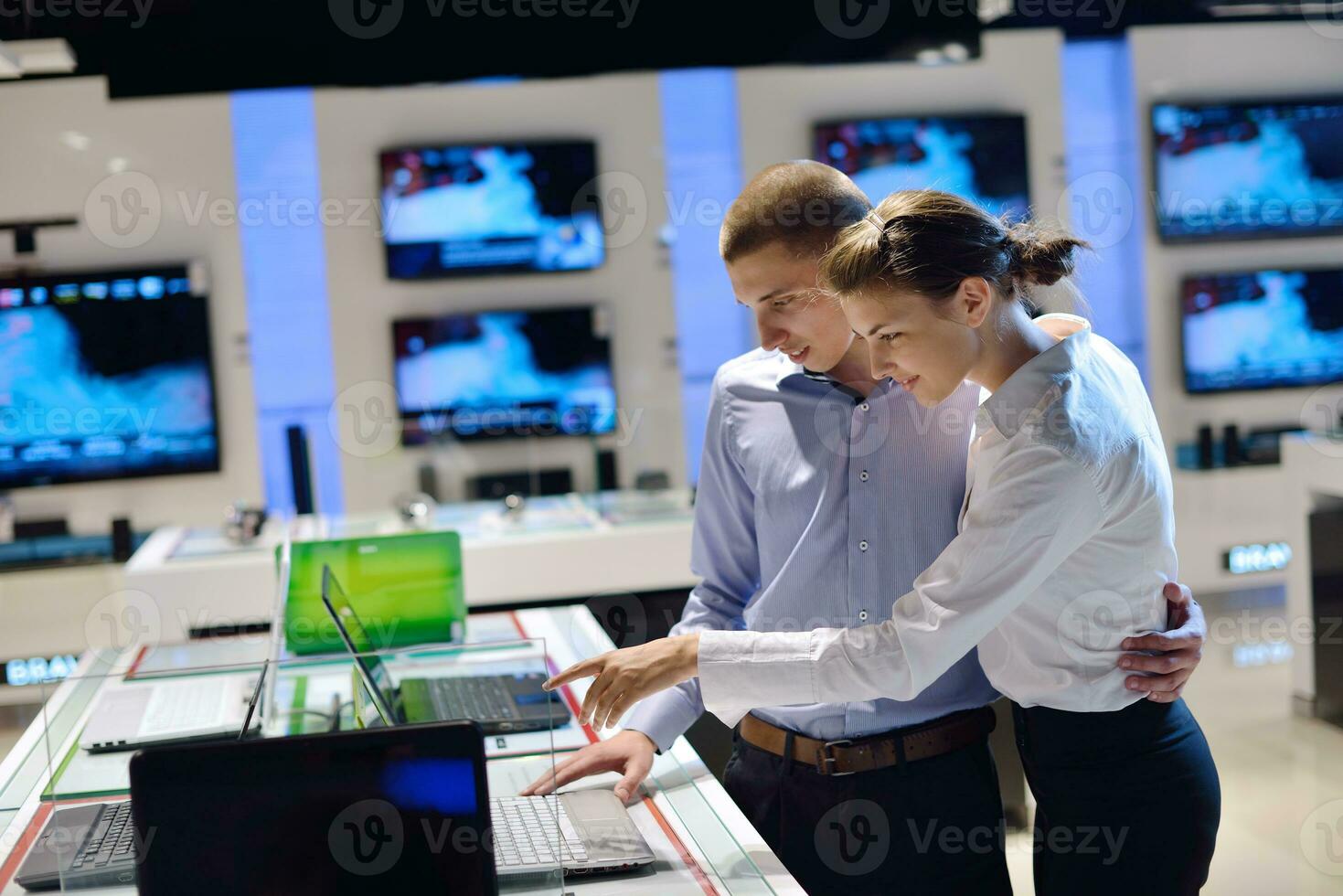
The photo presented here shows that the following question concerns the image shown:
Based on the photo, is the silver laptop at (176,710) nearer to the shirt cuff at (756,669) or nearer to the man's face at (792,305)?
the shirt cuff at (756,669)

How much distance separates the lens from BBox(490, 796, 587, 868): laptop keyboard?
4.28 feet

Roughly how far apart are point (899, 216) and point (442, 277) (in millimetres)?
4473

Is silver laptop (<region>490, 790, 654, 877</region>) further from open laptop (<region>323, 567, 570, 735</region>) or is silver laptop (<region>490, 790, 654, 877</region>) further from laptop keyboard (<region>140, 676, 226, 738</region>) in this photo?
laptop keyboard (<region>140, 676, 226, 738</region>)

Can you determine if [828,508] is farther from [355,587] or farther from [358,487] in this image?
[358,487]

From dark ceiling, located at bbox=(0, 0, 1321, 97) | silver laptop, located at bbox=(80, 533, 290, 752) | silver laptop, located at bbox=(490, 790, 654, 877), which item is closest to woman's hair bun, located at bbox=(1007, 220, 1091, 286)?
silver laptop, located at bbox=(490, 790, 654, 877)

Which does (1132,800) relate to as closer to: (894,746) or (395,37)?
(894,746)

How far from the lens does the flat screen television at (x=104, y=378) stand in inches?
213

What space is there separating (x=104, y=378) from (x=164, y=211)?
2.69ft

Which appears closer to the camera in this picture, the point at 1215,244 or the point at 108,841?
the point at 108,841

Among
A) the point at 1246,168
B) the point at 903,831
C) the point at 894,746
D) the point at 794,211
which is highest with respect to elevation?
the point at 1246,168

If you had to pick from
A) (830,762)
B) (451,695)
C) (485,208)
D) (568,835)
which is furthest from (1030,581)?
(485,208)

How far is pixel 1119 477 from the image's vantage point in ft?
4.68

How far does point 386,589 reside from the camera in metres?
2.73

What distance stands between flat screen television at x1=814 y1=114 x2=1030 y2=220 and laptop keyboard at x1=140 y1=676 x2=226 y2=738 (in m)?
4.56
